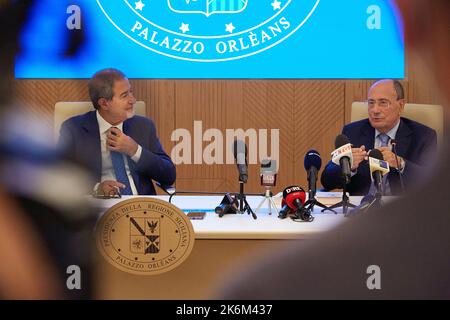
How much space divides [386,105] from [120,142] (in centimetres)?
90

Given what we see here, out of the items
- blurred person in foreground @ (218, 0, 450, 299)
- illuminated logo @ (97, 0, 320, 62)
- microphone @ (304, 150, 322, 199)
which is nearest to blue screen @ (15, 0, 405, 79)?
illuminated logo @ (97, 0, 320, 62)

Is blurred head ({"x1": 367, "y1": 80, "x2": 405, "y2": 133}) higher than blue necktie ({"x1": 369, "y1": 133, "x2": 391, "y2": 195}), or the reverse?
blurred head ({"x1": 367, "y1": 80, "x2": 405, "y2": 133})

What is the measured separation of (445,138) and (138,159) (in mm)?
1116

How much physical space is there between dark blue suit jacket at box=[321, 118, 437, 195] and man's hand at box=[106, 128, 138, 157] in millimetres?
636

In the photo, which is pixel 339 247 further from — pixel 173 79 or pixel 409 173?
pixel 173 79

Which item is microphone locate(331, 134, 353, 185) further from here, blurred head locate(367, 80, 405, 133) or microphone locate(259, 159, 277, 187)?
blurred head locate(367, 80, 405, 133)

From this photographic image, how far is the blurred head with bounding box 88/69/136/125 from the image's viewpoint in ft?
3.79

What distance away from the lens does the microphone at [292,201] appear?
1.31 m

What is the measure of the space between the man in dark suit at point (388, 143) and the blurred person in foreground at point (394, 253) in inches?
2.4

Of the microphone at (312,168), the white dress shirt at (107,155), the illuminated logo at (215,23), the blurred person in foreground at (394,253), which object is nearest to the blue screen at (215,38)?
the illuminated logo at (215,23)

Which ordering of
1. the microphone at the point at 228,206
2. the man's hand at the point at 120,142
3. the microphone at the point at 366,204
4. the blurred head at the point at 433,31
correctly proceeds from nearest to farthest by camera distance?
the blurred head at the point at 433,31, the microphone at the point at 366,204, the microphone at the point at 228,206, the man's hand at the point at 120,142

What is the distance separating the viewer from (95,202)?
0.96m

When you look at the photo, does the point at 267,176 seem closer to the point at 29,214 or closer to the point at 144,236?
the point at 144,236

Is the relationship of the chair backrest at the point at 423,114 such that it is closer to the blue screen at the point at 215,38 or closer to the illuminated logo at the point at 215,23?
the blue screen at the point at 215,38
